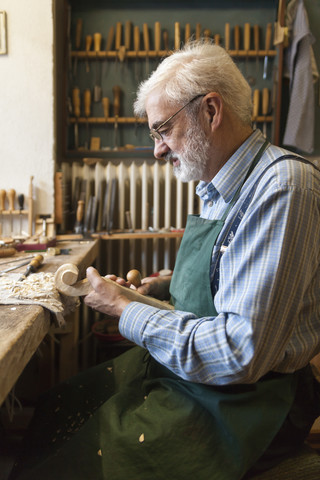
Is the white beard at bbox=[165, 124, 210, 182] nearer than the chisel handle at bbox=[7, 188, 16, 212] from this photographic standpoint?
Yes

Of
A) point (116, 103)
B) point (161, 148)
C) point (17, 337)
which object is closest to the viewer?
point (17, 337)

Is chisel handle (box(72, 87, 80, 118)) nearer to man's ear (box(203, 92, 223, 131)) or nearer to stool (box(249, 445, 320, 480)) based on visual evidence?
man's ear (box(203, 92, 223, 131))

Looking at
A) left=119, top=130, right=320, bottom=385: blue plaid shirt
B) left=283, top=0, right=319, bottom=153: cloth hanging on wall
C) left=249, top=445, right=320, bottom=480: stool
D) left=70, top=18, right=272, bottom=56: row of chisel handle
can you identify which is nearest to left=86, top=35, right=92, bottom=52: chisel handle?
left=70, top=18, right=272, bottom=56: row of chisel handle

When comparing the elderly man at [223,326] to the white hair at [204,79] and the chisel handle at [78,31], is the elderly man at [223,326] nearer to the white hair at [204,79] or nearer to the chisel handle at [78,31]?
the white hair at [204,79]

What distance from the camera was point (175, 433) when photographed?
39.9 inches

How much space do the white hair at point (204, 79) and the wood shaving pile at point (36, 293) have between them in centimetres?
74

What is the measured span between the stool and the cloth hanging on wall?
2.81 metres

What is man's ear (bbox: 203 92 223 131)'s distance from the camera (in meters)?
1.23

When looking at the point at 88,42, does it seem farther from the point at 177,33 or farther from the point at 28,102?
the point at 28,102

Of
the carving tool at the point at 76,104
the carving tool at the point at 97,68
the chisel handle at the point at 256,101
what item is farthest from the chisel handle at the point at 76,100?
the chisel handle at the point at 256,101

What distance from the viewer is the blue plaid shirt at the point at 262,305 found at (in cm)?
92

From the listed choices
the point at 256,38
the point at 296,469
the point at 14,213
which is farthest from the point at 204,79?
the point at 256,38

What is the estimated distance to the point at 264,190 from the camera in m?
1.02

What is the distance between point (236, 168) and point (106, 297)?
560mm
